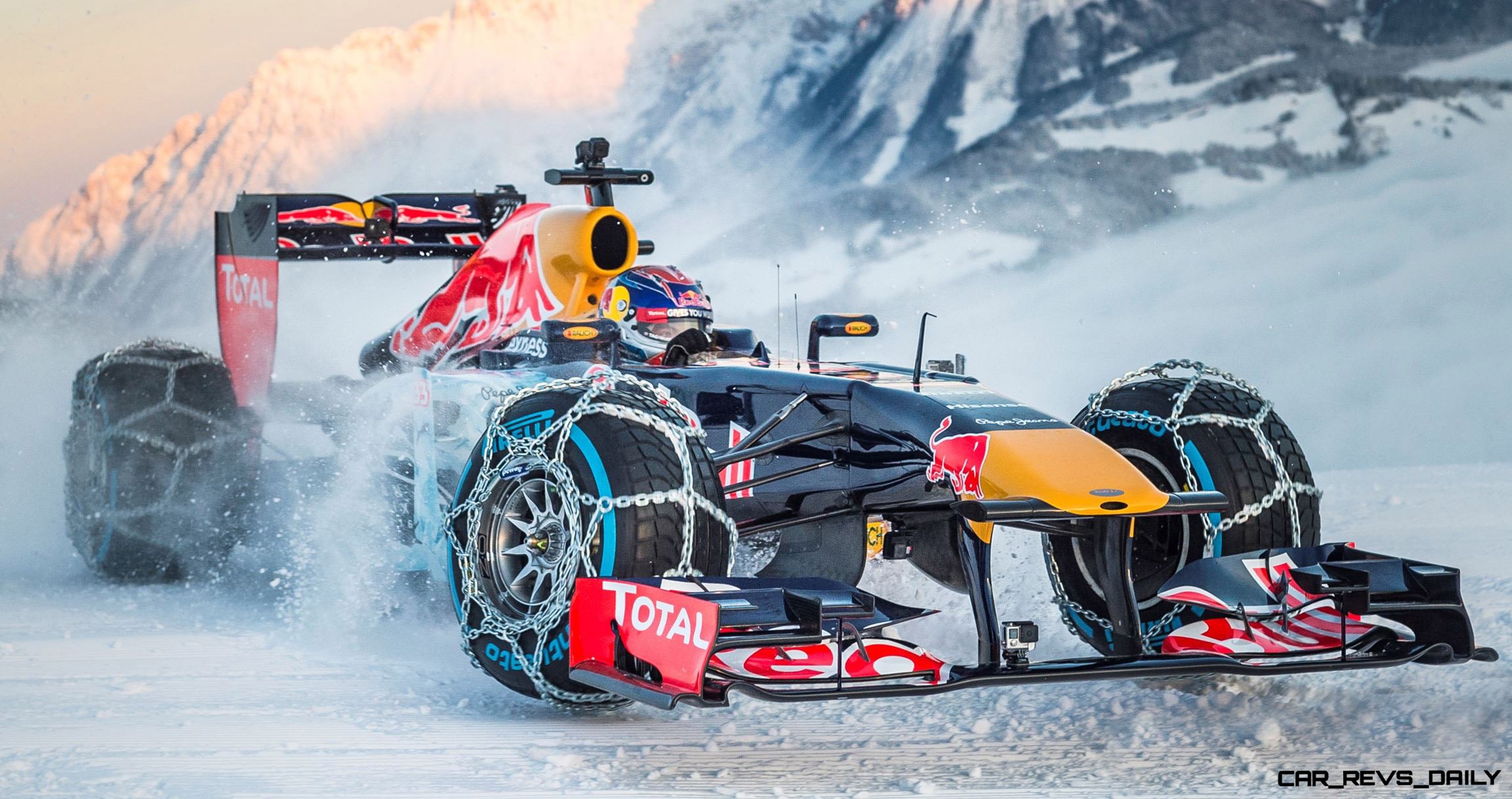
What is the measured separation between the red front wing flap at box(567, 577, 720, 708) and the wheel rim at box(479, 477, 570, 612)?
0.31m

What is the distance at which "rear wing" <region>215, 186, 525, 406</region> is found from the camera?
841 cm

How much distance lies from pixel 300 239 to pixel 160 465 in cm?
141

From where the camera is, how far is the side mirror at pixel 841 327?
639cm

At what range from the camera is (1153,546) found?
239 inches

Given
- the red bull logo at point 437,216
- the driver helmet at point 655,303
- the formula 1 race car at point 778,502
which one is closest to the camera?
the formula 1 race car at point 778,502

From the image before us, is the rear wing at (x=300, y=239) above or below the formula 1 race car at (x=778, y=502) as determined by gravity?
above

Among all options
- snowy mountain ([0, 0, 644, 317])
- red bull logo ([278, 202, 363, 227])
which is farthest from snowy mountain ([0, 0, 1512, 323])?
red bull logo ([278, 202, 363, 227])

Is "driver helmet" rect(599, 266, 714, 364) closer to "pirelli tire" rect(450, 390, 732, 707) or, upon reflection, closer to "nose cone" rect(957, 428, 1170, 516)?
"pirelli tire" rect(450, 390, 732, 707)

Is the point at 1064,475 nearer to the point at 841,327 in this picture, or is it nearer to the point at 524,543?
the point at 841,327

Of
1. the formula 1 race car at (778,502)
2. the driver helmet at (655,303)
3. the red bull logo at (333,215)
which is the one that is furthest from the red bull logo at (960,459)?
the red bull logo at (333,215)

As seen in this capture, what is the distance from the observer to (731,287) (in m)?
19.8

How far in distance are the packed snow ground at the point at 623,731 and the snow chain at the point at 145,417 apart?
1431 millimetres

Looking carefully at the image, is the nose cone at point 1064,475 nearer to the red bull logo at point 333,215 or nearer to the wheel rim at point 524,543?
the wheel rim at point 524,543

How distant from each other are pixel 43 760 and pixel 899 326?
50.1ft
